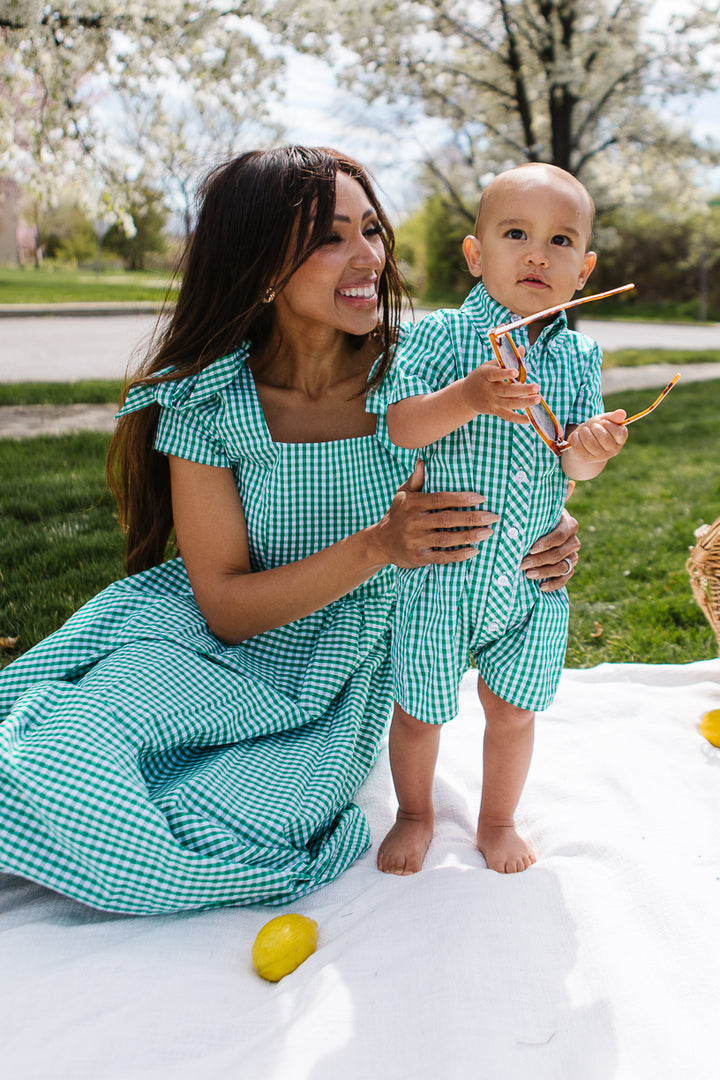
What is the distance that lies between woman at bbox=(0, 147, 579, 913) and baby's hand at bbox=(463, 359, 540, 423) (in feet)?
0.97

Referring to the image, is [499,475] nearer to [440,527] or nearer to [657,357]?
[440,527]

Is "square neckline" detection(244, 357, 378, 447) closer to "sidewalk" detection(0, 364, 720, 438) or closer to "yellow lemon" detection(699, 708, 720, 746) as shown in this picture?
"yellow lemon" detection(699, 708, 720, 746)

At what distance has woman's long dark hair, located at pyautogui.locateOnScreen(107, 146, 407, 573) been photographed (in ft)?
6.14

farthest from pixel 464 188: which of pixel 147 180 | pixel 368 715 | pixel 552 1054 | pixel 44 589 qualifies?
pixel 552 1054

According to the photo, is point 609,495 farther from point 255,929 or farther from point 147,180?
point 147,180

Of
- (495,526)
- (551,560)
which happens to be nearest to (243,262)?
(495,526)

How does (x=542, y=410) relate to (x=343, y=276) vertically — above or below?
below

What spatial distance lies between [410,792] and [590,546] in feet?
8.12

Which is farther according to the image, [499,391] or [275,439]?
[275,439]

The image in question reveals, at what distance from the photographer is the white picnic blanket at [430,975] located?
1295 mm

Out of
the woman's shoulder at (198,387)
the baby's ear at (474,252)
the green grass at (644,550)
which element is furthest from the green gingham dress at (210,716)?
the green grass at (644,550)

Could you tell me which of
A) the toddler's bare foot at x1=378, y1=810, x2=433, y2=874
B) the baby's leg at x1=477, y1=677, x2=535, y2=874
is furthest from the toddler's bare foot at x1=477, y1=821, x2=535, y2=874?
the toddler's bare foot at x1=378, y1=810, x2=433, y2=874

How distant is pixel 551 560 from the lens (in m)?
1.75

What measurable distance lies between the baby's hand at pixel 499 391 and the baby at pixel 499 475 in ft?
0.37
